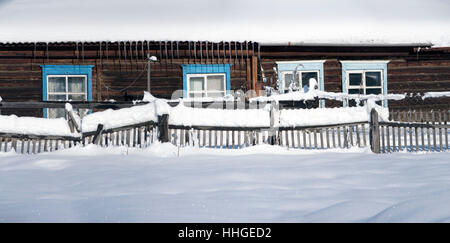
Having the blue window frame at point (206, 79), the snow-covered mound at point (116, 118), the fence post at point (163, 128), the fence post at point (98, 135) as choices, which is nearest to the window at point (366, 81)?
the blue window frame at point (206, 79)

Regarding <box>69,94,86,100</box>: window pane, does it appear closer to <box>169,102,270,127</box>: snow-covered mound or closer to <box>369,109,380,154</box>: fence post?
<box>169,102,270,127</box>: snow-covered mound

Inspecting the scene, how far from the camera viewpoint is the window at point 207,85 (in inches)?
519

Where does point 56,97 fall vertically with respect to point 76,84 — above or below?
below

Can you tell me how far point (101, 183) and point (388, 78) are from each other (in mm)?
11394

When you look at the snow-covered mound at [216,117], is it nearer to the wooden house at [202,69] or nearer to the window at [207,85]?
the wooden house at [202,69]

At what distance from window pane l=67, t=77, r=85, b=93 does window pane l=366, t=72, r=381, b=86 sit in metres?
9.46

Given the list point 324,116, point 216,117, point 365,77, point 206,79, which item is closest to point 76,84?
point 206,79

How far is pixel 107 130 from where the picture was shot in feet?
25.3

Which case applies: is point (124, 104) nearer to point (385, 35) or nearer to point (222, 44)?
point (222, 44)

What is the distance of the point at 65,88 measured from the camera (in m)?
13.0

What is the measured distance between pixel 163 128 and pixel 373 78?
29.3ft

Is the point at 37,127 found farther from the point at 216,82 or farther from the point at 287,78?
the point at 287,78
